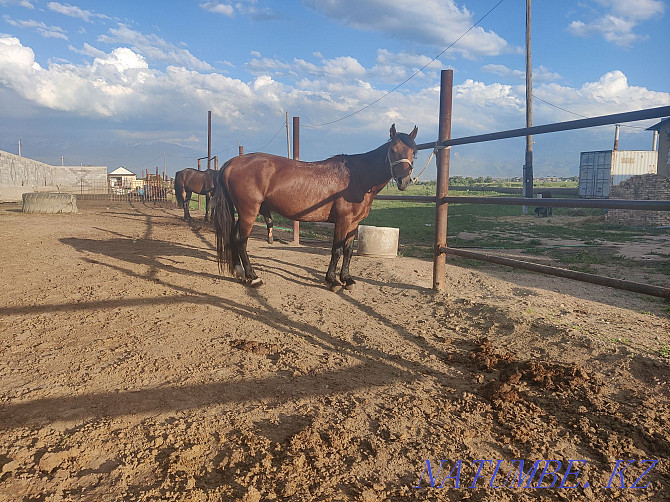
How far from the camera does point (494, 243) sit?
9453 mm

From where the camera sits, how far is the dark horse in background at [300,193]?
4688 millimetres

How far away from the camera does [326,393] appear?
7.52ft

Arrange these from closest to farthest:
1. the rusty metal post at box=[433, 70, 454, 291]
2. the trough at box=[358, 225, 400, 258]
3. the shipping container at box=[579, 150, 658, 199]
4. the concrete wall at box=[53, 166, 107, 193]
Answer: the rusty metal post at box=[433, 70, 454, 291]
the trough at box=[358, 225, 400, 258]
the shipping container at box=[579, 150, 658, 199]
the concrete wall at box=[53, 166, 107, 193]

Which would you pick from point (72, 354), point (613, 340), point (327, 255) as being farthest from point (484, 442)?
point (327, 255)

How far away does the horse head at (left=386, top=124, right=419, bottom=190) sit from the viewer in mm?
4422

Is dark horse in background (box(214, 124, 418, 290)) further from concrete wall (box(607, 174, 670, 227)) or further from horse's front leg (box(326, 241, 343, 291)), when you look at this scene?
concrete wall (box(607, 174, 670, 227))

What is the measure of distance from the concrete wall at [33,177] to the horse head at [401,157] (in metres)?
22.3

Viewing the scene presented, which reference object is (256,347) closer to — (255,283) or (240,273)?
(255,283)

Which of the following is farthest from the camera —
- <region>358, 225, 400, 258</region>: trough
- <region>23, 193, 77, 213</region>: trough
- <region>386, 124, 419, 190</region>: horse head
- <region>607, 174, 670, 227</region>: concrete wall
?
<region>607, 174, 670, 227</region>: concrete wall

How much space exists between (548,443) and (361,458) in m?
0.86

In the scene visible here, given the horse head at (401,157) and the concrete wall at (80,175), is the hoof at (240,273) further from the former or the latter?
the concrete wall at (80,175)

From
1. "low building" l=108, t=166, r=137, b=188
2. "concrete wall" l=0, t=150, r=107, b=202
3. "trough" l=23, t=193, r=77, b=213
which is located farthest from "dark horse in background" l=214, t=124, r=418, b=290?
"low building" l=108, t=166, r=137, b=188

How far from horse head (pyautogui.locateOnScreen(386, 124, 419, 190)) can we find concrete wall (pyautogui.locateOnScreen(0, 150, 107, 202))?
22275 millimetres

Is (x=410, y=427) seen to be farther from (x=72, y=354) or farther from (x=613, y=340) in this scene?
(x=72, y=354)
